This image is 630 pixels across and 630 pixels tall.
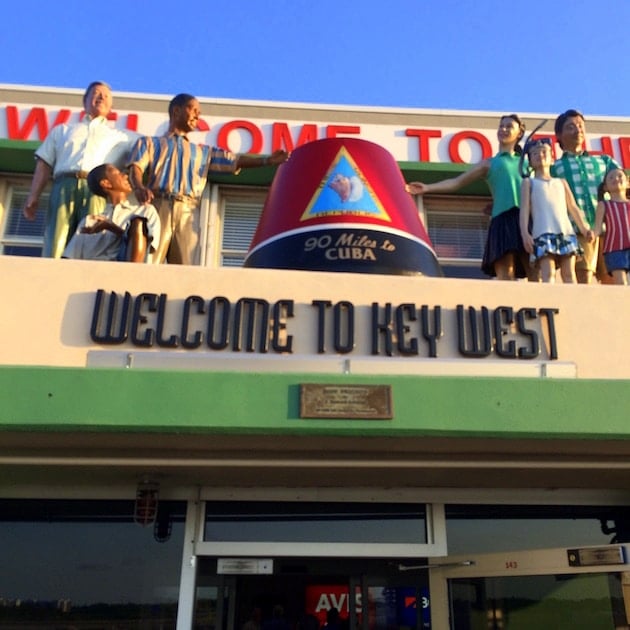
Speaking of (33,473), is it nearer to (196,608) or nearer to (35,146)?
(196,608)

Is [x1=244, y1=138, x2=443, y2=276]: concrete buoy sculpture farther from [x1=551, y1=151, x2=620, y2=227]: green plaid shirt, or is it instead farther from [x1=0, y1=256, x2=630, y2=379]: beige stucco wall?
[x1=551, y1=151, x2=620, y2=227]: green plaid shirt

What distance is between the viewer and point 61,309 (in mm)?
4430

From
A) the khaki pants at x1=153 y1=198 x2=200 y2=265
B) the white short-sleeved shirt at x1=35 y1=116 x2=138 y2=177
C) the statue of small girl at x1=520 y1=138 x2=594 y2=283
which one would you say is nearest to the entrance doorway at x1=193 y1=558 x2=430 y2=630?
the khaki pants at x1=153 y1=198 x2=200 y2=265

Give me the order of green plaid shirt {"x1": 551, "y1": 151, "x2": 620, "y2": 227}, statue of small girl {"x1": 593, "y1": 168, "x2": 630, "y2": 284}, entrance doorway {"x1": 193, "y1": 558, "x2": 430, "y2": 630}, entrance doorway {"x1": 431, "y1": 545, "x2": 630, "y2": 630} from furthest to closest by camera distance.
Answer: green plaid shirt {"x1": 551, "y1": 151, "x2": 620, "y2": 227} → statue of small girl {"x1": 593, "y1": 168, "x2": 630, "y2": 284} → entrance doorway {"x1": 193, "y1": 558, "x2": 430, "y2": 630} → entrance doorway {"x1": 431, "y1": 545, "x2": 630, "y2": 630}

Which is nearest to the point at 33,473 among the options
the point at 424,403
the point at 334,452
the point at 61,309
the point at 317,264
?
the point at 61,309

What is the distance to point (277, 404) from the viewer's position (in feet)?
13.0

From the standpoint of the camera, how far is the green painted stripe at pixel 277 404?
387cm

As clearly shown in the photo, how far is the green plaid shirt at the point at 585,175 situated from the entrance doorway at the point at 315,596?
140 inches

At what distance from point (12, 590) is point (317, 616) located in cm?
233

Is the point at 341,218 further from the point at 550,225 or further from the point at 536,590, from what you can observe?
the point at 536,590

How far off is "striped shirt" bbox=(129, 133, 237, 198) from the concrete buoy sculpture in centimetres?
66

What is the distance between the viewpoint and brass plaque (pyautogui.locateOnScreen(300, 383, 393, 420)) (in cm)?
397

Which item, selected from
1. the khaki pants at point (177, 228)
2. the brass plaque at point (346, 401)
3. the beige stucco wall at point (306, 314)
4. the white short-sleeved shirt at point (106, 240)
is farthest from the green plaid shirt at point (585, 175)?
the white short-sleeved shirt at point (106, 240)

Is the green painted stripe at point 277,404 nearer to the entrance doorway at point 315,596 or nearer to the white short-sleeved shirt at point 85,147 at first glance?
the entrance doorway at point 315,596
